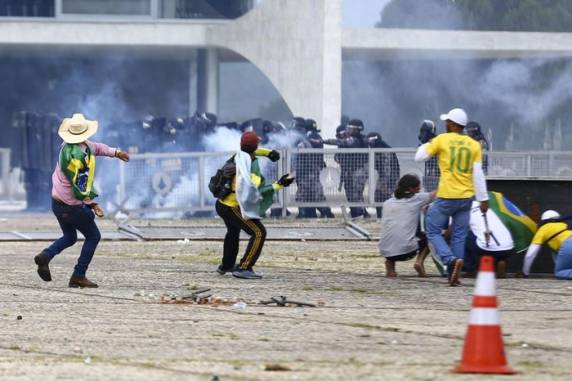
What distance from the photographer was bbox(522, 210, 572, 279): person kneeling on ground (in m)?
14.7

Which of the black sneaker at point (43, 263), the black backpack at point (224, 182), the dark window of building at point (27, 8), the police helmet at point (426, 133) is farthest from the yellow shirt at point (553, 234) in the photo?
the dark window of building at point (27, 8)

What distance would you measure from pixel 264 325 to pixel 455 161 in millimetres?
3967

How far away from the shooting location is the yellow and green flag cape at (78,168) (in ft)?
44.6

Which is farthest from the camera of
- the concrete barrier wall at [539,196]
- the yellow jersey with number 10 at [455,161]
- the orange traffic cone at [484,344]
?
the concrete barrier wall at [539,196]

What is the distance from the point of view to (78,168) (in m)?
13.6

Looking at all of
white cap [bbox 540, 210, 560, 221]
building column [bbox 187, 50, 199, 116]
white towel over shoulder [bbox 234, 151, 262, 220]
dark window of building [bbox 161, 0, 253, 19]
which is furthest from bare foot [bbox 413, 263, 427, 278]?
building column [bbox 187, 50, 199, 116]

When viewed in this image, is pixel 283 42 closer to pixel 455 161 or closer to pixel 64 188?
pixel 455 161

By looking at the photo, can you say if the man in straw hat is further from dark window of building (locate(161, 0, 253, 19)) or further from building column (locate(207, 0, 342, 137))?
dark window of building (locate(161, 0, 253, 19))

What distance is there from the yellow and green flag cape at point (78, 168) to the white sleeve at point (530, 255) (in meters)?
4.16

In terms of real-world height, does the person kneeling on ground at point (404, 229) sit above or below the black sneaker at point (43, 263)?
above

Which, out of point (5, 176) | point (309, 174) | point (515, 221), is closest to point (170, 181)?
point (309, 174)

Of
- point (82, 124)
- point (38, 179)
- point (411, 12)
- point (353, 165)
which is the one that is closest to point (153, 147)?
point (38, 179)

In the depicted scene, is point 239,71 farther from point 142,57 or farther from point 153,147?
point 153,147

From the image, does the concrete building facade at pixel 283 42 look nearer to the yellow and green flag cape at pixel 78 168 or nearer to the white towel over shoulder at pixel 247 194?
the white towel over shoulder at pixel 247 194
